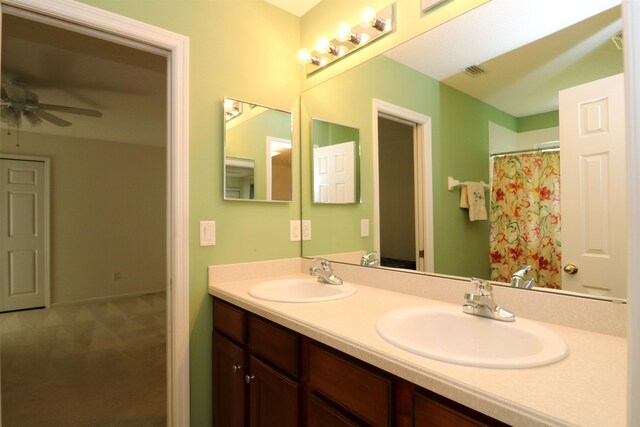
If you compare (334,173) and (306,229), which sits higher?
(334,173)

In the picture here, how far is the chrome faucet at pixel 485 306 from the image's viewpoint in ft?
3.23

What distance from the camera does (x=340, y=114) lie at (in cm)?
186

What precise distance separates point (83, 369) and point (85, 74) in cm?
244

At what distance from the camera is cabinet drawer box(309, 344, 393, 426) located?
2.60ft

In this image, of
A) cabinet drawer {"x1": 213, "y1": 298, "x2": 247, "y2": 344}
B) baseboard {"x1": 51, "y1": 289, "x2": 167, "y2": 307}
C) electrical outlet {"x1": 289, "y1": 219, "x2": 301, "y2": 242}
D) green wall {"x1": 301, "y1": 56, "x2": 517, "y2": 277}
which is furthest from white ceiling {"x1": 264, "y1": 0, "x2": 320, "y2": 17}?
baseboard {"x1": 51, "y1": 289, "x2": 167, "y2": 307}

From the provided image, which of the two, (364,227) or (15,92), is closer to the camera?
(364,227)

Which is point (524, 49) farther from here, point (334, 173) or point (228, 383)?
point (228, 383)

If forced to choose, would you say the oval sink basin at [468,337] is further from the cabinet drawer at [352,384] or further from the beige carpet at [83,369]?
the beige carpet at [83,369]

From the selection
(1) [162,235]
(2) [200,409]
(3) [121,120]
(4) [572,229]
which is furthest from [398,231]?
(1) [162,235]

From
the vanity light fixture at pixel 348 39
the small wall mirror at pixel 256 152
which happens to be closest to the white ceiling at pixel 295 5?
the vanity light fixture at pixel 348 39

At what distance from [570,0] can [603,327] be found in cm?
98

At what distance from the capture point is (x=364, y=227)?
66.9 inches

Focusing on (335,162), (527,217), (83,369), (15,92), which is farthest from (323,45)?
(83,369)

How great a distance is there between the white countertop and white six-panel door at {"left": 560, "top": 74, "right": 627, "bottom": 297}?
0.17 meters
